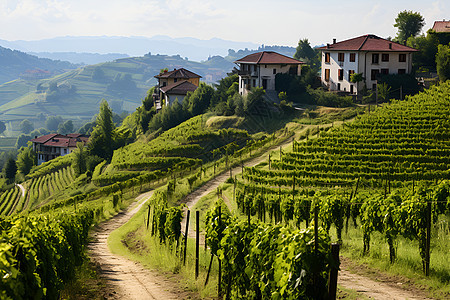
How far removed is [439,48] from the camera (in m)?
68.4

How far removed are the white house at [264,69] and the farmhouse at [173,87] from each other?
61.6 ft

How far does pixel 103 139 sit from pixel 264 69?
36106 mm

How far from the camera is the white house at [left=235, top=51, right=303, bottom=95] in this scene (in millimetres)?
78750

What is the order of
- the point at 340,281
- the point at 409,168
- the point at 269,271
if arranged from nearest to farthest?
the point at 269,271 < the point at 340,281 < the point at 409,168

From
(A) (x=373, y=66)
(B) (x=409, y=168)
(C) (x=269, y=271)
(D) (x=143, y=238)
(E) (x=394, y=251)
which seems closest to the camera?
(C) (x=269, y=271)

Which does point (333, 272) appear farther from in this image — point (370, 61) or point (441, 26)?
point (441, 26)

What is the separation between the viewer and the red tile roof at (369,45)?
227ft

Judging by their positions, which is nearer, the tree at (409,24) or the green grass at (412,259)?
the green grass at (412,259)

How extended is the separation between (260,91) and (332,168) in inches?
1412

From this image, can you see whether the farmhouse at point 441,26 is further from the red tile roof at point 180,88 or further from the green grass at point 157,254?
the green grass at point 157,254

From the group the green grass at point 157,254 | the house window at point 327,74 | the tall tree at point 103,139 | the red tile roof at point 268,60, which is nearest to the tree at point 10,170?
the tall tree at point 103,139

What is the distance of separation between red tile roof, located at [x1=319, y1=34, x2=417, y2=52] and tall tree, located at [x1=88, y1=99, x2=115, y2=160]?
1764 inches

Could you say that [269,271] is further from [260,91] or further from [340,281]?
[260,91]

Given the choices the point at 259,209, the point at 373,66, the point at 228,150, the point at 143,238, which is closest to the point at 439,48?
the point at 373,66
